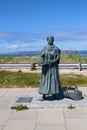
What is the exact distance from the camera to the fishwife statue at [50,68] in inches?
451

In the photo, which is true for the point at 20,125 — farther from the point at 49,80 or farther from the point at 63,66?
the point at 63,66

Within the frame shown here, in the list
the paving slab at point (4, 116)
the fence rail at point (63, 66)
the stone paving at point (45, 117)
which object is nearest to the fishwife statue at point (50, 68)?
the stone paving at point (45, 117)

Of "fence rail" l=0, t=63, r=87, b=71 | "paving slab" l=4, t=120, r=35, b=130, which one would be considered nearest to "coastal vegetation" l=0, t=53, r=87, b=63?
"fence rail" l=0, t=63, r=87, b=71

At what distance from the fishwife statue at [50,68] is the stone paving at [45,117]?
16.5 inches

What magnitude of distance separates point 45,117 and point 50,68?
7.19ft

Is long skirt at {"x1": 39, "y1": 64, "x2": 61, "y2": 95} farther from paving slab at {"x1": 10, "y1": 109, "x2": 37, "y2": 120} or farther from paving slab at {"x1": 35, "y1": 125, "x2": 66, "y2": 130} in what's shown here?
paving slab at {"x1": 35, "y1": 125, "x2": 66, "y2": 130}

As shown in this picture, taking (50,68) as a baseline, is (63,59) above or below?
below

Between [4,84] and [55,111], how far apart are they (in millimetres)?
6271

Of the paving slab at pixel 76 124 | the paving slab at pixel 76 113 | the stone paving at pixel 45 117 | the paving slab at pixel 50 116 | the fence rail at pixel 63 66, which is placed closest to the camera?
the paving slab at pixel 76 124

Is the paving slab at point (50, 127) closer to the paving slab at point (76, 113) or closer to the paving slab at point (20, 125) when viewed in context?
the paving slab at point (20, 125)

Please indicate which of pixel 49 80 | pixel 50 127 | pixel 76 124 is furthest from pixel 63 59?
pixel 50 127

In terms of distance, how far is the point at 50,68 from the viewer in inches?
454

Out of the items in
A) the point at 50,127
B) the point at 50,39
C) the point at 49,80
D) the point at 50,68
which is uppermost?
the point at 50,39

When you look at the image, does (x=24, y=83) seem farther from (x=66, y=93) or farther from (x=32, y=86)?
(x=66, y=93)
